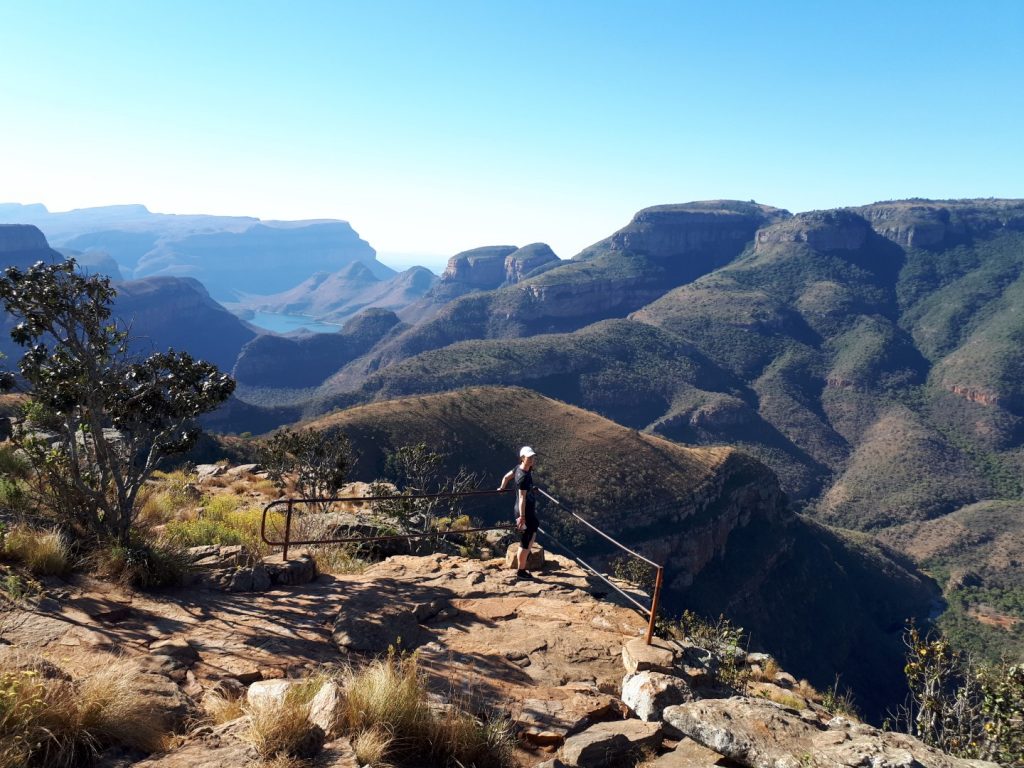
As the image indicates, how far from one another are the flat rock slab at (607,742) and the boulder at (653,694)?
351 millimetres

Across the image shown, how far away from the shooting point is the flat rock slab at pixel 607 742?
4.45 metres

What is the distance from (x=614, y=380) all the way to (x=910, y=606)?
5792 cm

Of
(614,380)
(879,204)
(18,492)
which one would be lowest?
(614,380)

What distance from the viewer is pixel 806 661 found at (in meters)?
44.2

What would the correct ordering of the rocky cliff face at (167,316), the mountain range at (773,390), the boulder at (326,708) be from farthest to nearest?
the rocky cliff face at (167,316) < the mountain range at (773,390) < the boulder at (326,708)

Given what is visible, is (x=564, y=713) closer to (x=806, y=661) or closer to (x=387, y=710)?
(x=387, y=710)

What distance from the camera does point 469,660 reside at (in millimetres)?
6254

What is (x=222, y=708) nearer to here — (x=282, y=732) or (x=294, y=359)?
(x=282, y=732)

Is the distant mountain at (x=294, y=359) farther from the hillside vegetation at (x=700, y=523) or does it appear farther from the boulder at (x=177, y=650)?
the boulder at (x=177, y=650)

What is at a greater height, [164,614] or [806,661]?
[164,614]

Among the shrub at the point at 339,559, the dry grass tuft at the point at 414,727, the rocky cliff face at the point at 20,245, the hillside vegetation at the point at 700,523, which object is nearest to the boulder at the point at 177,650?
the dry grass tuft at the point at 414,727

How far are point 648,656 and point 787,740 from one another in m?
1.64

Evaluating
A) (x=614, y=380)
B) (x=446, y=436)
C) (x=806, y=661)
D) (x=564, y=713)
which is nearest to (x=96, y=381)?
(x=564, y=713)

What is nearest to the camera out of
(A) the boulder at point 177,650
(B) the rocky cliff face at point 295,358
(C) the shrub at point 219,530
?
(A) the boulder at point 177,650
